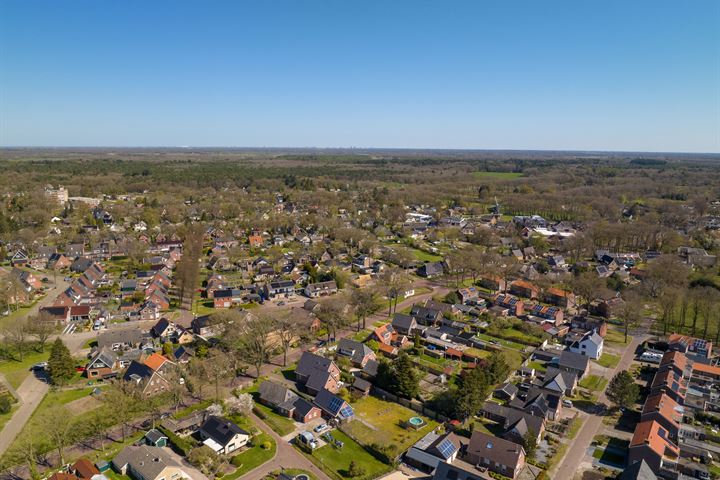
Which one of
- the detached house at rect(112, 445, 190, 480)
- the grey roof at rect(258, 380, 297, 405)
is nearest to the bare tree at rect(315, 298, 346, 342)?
the grey roof at rect(258, 380, 297, 405)

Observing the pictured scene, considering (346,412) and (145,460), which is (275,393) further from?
(145,460)

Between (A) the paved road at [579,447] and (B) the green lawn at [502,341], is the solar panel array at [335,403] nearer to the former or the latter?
(A) the paved road at [579,447]

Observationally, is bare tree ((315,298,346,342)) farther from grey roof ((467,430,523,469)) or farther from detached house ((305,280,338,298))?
grey roof ((467,430,523,469))

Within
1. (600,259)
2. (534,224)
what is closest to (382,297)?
(600,259)

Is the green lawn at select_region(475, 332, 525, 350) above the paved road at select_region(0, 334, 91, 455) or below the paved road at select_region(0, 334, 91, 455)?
below

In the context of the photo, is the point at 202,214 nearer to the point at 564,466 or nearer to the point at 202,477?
the point at 202,477
